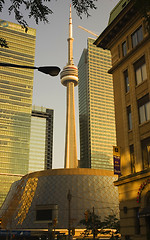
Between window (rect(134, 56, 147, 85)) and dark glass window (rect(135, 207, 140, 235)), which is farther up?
window (rect(134, 56, 147, 85))

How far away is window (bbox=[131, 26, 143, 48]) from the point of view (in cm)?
3091

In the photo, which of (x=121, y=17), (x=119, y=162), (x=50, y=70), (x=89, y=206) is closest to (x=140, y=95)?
(x=119, y=162)

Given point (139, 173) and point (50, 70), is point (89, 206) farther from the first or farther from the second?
point (50, 70)

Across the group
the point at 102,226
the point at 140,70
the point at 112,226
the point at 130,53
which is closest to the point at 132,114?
the point at 140,70

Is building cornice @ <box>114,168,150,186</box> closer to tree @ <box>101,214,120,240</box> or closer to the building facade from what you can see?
tree @ <box>101,214,120,240</box>

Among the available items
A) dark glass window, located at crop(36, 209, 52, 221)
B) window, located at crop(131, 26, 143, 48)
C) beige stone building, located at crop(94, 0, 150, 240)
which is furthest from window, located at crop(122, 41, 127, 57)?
dark glass window, located at crop(36, 209, 52, 221)

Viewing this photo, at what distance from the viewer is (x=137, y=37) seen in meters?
31.5

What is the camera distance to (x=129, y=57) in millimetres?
32375

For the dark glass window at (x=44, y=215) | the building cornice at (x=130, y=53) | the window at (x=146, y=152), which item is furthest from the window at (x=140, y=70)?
the dark glass window at (x=44, y=215)

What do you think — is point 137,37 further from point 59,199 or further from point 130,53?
point 59,199

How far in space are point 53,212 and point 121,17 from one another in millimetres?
80265

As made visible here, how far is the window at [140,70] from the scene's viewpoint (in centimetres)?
2981

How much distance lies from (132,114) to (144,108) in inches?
68.4

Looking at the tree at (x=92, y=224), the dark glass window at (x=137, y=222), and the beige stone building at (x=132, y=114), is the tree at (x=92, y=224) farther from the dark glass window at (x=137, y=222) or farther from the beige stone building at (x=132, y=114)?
the dark glass window at (x=137, y=222)
